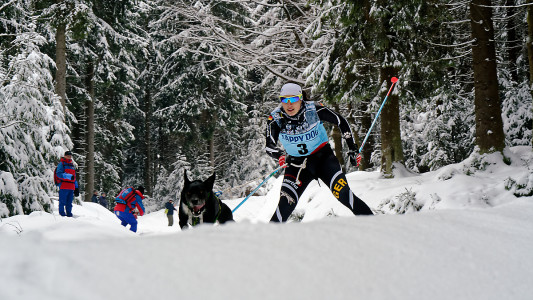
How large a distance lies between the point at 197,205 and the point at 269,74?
1330cm

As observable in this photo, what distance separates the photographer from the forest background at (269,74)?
917 cm

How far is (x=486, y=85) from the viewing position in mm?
8484

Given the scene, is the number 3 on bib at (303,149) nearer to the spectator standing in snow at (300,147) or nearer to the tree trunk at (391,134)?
the spectator standing in snow at (300,147)

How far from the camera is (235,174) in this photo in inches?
1315

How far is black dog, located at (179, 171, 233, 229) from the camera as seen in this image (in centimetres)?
553

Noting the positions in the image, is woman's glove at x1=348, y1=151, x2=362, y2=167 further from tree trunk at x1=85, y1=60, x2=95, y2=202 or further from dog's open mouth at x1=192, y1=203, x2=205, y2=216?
tree trunk at x1=85, y1=60, x2=95, y2=202

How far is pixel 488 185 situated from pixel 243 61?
36.2ft

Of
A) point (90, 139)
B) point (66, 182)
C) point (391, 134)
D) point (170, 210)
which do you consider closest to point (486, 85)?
point (391, 134)

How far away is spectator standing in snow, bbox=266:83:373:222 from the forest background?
3.26 m

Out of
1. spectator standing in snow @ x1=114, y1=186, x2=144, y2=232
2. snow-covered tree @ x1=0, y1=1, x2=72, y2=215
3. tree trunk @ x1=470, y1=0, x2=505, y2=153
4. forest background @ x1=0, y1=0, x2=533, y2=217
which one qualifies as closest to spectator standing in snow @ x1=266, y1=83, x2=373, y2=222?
forest background @ x1=0, y1=0, x2=533, y2=217

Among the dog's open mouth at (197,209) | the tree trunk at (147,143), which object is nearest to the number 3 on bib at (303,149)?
the dog's open mouth at (197,209)

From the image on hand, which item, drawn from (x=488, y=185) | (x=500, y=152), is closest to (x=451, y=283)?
(x=488, y=185)

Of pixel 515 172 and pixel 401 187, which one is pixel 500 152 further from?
pixel 401 187

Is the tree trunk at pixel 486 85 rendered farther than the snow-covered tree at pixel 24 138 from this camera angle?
No
